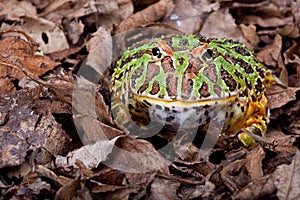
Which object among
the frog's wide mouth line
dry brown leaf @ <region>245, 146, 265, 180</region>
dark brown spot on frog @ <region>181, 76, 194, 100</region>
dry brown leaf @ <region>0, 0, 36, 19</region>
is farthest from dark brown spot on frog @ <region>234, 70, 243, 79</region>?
dry brown leaf @ <region>0, 0, 36, 19</region>

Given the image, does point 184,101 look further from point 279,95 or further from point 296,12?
point 296,12

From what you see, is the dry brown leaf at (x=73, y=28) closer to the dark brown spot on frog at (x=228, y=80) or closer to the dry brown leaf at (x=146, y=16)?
the dry brown leaf at (x=146, y=16)

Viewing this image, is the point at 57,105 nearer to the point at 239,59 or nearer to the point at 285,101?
the point at 239,59

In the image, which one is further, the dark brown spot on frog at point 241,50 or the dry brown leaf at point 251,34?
the dry brown leaf at point 251,34

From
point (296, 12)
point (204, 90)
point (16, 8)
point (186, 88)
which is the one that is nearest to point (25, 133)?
→ point (186, 88)

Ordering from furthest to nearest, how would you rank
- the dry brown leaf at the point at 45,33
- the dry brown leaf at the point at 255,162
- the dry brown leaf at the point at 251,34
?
the dry brown leaf at the point at 251,34
the dry brown leaf at the point at 45,33
the dry brown leaf at the point at 255,162

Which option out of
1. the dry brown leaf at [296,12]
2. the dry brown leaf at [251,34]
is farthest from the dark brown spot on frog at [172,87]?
the dry brown leaf at [296,12]
